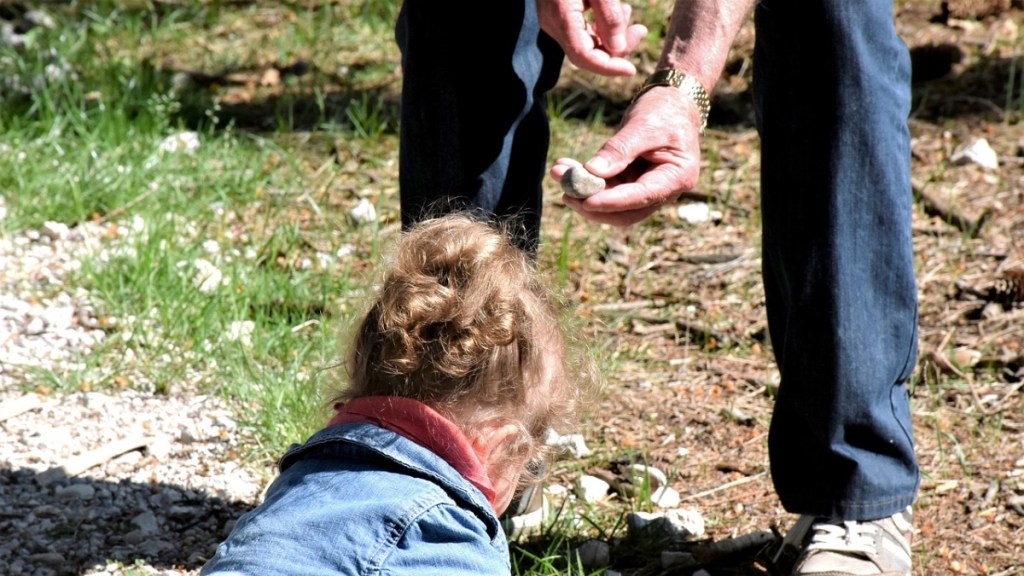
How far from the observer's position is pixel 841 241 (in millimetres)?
2051

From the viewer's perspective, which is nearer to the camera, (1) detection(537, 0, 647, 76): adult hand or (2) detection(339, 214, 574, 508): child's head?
(2) detection(339, 214, 574, 508): child's head

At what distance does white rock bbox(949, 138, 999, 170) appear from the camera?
393cm

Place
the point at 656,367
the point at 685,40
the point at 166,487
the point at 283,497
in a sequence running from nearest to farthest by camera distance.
Result: the point at 283,497 < the point at 685,40 < the point at 166,487 < the point at 656,367

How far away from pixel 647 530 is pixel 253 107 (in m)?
2.64

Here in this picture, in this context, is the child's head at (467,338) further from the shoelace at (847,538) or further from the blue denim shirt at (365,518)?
the shoelace at (847,538)

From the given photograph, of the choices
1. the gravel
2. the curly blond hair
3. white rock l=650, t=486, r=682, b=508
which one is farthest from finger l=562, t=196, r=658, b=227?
the gravel

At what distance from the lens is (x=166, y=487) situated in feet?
8.21

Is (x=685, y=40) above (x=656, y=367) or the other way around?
above

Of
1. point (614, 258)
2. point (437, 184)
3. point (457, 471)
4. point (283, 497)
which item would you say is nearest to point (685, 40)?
point (437, 184)

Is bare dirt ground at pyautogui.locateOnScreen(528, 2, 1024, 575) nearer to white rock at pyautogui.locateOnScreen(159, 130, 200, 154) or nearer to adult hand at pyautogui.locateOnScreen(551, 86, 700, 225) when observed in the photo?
adult hand at pyautogui.locateOnScreen(551, 86, 700, 225)

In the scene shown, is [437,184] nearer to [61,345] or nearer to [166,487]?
[166,487]

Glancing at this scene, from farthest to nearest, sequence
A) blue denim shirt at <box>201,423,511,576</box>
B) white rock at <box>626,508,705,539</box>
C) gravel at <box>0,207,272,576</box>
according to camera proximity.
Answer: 1. white rock at <box>626,508,705,539</box>
2. gravel at <box>0,207,272,576</box>
3. blue denim shirt at <box>201,423,511,576</box>

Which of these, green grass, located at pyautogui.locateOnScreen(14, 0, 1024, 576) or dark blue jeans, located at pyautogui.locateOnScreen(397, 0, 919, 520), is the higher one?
dark blue jeans, located at pyautogui.locateOnScreen(397, 0, 919, 520)

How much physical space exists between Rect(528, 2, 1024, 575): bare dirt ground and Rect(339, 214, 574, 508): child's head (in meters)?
0.65
